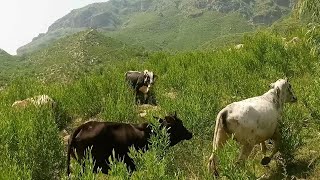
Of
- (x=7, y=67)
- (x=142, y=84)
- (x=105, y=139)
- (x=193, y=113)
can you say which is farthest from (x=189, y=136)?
(x=7, y=67)

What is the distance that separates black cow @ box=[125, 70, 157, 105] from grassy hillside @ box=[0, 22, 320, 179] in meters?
0.32

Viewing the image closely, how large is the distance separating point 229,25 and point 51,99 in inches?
4779

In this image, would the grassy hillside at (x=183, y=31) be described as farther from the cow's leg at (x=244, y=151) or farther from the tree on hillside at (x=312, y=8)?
the cow's leg at (x=244, y=151)

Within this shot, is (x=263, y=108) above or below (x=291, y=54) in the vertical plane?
above

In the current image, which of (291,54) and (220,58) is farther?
(220,58)

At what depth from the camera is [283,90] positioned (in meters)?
7.27

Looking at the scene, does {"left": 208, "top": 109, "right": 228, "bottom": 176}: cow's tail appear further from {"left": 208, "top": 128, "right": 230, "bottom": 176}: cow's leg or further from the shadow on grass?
the shadow on grass

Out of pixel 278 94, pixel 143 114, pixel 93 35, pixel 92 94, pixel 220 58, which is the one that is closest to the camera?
pixel 278 94

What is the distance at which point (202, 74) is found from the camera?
40.8ft

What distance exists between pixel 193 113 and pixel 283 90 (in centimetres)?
183

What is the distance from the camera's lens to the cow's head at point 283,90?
7155 mm

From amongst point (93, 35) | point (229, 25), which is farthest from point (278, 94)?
point (229, 25)

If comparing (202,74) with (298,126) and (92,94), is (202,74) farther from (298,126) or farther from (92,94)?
(298,126)

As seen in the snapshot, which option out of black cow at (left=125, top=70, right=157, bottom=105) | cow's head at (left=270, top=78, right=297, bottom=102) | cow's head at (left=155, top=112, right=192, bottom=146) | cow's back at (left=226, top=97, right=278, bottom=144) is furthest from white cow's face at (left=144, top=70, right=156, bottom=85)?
cow's back at (left=226, top=97, right=278, bottom=144)
